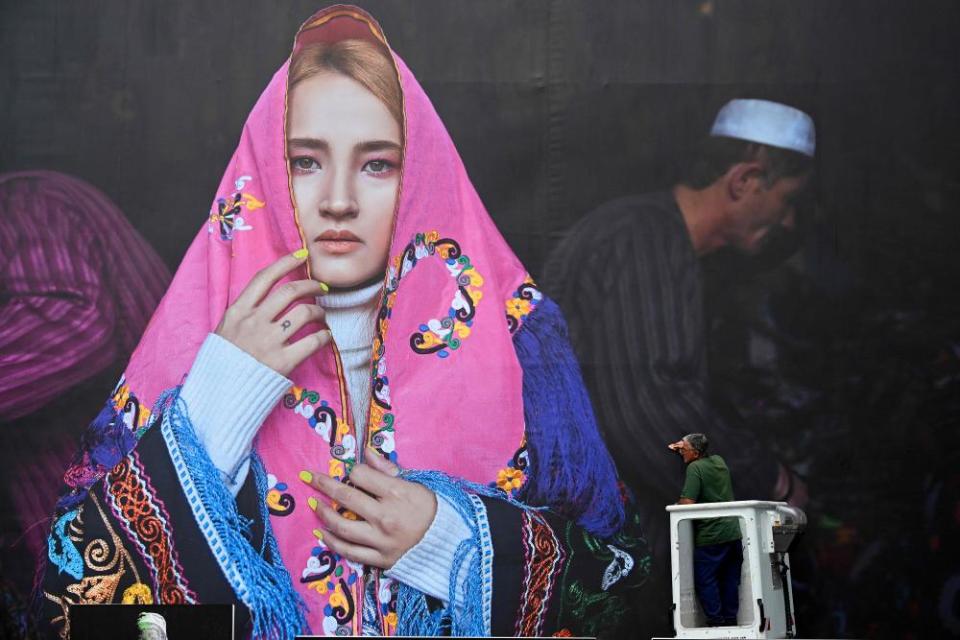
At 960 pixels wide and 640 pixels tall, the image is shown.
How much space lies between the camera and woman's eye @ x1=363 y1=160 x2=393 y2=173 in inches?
246

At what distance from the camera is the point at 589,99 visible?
6328 mm

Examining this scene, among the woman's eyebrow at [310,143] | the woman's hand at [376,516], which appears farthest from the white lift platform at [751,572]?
the woman's eyebrow at [310,143]

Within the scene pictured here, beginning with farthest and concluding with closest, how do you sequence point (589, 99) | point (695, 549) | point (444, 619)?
point (589, 99)
point (444, 619)
point (695, 549)

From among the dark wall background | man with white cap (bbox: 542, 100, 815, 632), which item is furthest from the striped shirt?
the dark wall background

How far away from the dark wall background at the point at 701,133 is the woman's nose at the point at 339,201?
22.9 inches

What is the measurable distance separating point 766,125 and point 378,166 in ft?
6.50

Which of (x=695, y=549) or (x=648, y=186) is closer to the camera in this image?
(x=695, y=549)

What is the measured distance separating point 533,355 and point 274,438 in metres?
1.34

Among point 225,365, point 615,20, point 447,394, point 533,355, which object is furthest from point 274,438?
point 615,20

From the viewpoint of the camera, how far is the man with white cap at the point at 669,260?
6.16 meters

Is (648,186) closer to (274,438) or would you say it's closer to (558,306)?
(558,306)

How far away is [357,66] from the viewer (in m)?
6.32

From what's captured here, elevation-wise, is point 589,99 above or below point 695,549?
above

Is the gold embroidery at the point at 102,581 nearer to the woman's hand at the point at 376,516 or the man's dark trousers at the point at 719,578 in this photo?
the woman's hand at the point at 376,516
